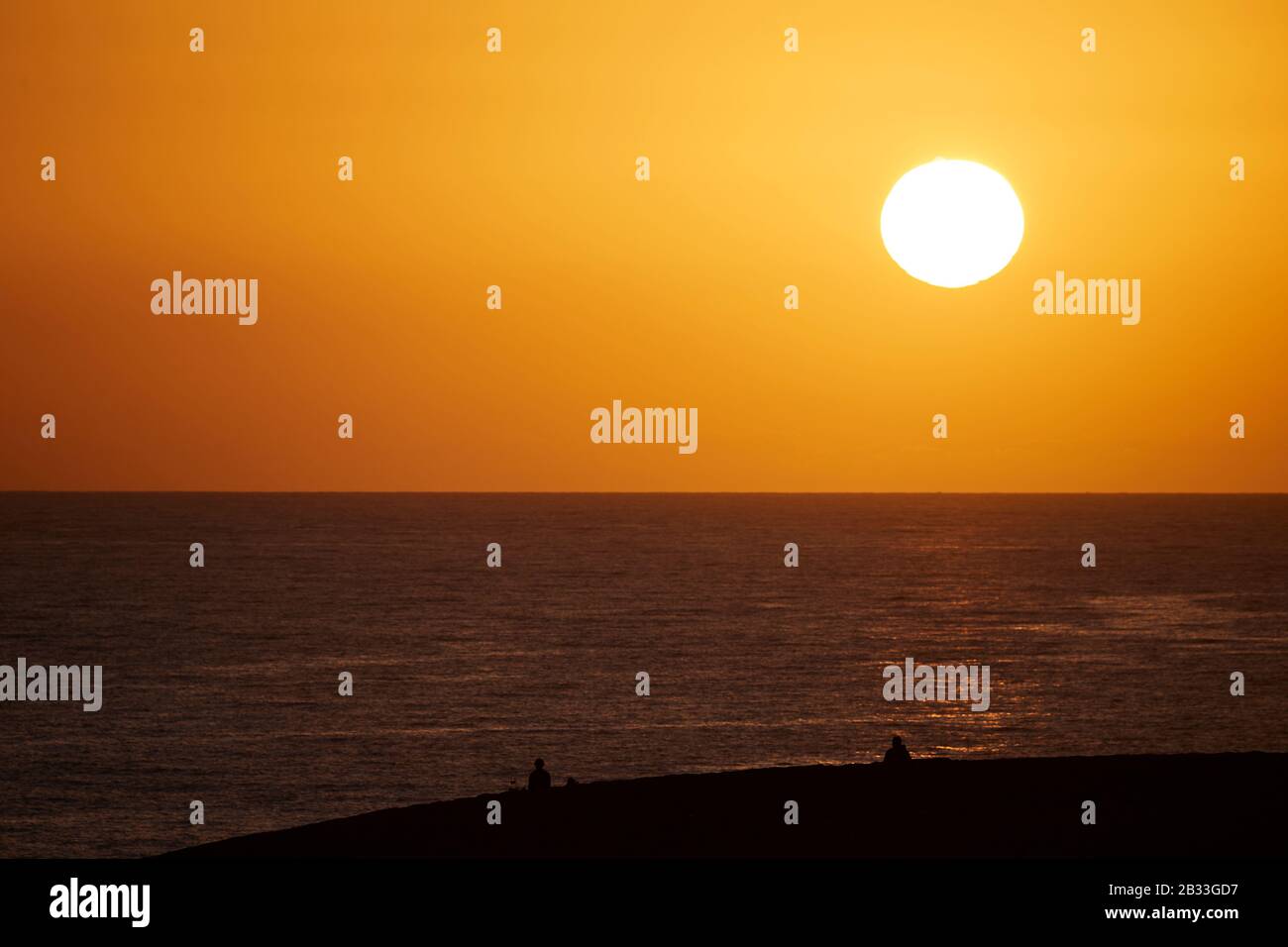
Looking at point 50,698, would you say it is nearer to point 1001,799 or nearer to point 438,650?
point 438,650

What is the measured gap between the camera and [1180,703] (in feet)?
308

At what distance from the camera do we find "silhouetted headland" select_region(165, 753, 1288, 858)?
17.9 metres

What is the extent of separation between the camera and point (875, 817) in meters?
19.3

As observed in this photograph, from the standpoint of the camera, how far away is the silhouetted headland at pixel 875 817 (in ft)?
58.7

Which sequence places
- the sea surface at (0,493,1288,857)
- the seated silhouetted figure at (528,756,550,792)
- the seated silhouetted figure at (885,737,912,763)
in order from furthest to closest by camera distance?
the sea surface at (0,493,1288,857), the seated silhouetted figure at (528,756,550,792), the seated silhouetted figure at (885,737,912,763)
